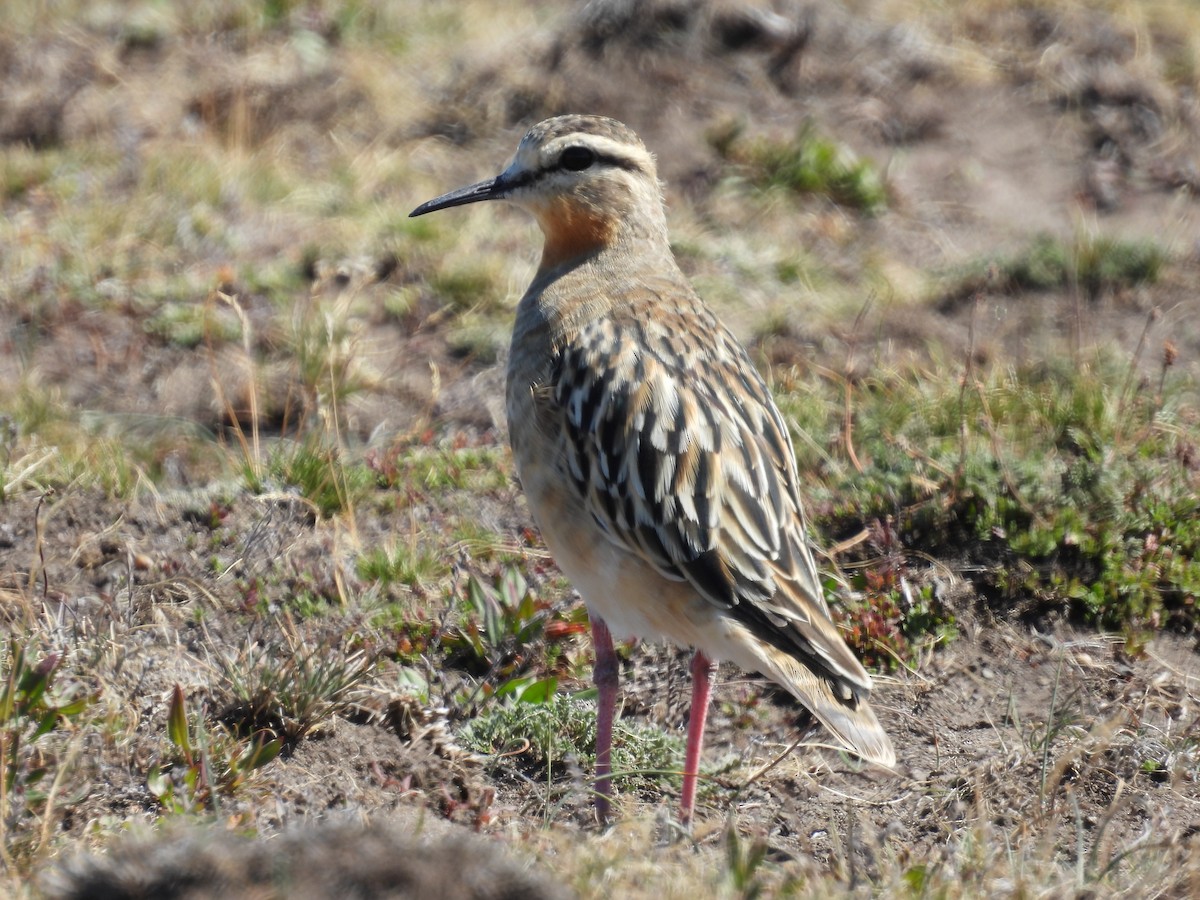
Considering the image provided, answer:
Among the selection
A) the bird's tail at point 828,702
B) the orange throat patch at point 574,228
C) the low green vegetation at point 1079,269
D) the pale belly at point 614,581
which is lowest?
the bird's tail at point 828,702

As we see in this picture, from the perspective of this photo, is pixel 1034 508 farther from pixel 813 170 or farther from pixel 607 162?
pixel 813 170

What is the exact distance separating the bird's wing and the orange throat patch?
2.14ft

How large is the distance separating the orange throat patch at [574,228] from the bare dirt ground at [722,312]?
86 cm

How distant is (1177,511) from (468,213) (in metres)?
4.92

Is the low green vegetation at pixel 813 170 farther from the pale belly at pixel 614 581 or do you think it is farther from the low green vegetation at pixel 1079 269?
the pale belly at pixel 614 581

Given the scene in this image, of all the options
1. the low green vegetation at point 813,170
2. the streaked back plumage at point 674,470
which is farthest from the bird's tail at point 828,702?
the low green vegetation at point 813,170

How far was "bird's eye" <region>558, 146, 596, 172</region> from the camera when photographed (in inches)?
244

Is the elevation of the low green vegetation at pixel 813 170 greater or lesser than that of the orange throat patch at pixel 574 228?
greater

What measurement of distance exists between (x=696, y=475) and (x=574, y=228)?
1.51 m

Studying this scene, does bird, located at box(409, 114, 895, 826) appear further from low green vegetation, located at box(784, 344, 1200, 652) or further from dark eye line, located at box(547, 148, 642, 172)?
low green vegetation, located at box(784, 344, 1200, 652)

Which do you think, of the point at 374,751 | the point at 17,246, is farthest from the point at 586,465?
the point at 17,246

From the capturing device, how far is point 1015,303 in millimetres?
8805

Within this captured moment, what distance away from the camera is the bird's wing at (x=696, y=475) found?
16.9 ft

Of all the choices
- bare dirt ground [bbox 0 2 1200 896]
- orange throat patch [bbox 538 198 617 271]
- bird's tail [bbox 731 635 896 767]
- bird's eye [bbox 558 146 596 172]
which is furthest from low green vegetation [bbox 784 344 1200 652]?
bird's eye [bbox 558 146 596 172]
